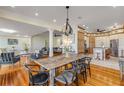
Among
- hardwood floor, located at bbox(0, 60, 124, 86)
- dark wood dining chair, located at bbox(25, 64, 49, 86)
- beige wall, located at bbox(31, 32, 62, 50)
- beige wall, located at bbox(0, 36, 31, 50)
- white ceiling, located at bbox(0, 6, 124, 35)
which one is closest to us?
dark wood dining chair, located at bbox(25, 64, 49, 86)

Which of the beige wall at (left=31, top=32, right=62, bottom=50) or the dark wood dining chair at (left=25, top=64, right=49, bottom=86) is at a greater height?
the beige wall at (left=31, top=32, right=62, bottom=50)

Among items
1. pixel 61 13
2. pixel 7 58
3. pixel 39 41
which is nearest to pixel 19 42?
pixel 39 41

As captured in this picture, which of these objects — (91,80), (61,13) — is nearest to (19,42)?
(61,13)

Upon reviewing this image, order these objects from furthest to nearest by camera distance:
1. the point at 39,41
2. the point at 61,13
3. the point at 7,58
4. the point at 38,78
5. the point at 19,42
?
the point at 19,42, the point at 39,41, the point at 7,58, the point at 61,13, the point at 38,78

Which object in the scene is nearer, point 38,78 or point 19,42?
point 38,78

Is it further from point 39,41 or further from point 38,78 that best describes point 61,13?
point 39,41

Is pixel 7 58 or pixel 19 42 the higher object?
pixel 19 42

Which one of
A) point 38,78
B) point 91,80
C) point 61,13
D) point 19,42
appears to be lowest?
point 91,80

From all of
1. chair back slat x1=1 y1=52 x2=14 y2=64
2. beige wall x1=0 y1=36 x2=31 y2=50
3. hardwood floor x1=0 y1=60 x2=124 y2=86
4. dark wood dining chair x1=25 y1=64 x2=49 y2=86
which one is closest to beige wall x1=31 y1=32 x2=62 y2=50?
beige wall x1=0 y1=36 x2=31 y2=50

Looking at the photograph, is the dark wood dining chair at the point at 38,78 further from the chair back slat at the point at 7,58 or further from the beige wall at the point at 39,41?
the beige wall at the point at 39,41

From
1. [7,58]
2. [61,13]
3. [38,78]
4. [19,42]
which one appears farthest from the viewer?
[19,42]

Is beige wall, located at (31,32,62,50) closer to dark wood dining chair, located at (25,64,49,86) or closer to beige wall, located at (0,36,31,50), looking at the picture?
beige wall, located at (0,36,31,50)
